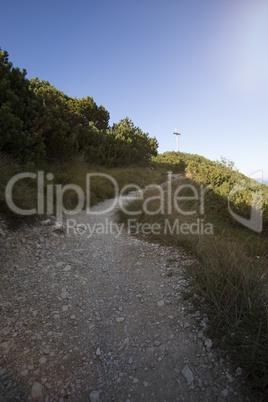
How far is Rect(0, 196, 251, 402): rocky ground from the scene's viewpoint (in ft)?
5.56

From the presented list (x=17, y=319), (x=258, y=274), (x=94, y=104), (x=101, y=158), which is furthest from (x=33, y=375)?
(x=94, y=104)

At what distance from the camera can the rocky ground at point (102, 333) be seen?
5.56 feet

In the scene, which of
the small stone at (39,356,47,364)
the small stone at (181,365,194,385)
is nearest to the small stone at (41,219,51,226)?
the small stone at (39,356,47,364)

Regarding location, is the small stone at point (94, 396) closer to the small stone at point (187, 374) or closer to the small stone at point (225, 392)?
the small stone at point (187, 374)

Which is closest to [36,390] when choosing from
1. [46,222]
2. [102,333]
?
[102,333]

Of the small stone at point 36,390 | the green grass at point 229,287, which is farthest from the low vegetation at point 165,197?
the small stone at point 36,390

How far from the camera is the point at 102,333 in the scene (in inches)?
90.0

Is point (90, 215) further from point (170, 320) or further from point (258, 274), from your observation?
point (258, 274)

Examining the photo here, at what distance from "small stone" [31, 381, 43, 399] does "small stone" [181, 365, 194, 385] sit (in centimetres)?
123

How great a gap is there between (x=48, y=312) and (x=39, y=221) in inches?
107

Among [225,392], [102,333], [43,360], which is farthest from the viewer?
[102,333]

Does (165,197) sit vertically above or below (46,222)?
above

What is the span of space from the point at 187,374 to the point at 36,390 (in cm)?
130

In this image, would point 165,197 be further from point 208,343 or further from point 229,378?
point 229,378
